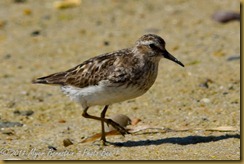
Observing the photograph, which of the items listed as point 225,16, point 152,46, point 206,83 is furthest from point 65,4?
point 152,46

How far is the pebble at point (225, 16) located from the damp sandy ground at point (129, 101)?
11 cm

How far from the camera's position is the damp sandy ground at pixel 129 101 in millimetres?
9031

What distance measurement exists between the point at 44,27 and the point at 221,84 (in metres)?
5.16

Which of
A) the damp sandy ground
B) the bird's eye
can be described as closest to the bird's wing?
the bird's eye

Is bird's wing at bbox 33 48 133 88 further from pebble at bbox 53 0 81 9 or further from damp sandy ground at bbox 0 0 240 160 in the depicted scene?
pebble at bbox 53 0 81 9

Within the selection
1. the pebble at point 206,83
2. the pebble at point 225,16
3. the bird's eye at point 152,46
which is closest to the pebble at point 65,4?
the pebble at point 225,16

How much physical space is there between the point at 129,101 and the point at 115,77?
214 centimetres

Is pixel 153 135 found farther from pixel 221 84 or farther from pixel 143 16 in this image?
pixel 143 16

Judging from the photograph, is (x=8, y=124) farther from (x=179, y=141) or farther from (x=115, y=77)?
(x=179, y=141)

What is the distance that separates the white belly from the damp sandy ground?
578mm

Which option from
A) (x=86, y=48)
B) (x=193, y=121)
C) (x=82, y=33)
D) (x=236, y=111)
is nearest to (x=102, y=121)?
(x=193, y=121)

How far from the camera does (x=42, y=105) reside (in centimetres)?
1100

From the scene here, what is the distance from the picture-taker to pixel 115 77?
9.01 meters

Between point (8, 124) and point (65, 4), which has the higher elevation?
point (65, 4)
